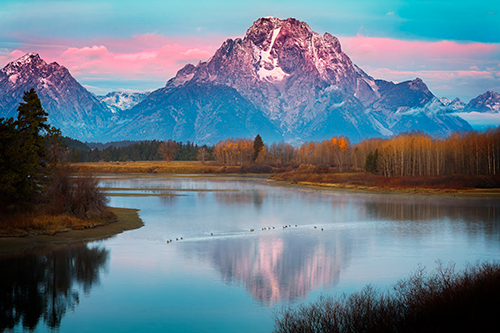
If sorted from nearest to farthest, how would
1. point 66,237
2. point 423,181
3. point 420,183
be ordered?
point 66,237 < point 420,183 < point 423,181

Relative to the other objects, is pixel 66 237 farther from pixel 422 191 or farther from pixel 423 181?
pixel 423 181

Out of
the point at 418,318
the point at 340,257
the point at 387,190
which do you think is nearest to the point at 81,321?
the point at 418,318

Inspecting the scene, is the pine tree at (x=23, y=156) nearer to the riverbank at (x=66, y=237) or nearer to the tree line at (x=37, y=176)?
the tree line at (x=37, y=176)

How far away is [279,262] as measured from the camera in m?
23.5

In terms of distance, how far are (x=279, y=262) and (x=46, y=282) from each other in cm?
1100

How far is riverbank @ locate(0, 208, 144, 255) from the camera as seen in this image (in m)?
25.5

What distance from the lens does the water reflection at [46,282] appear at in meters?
15.2

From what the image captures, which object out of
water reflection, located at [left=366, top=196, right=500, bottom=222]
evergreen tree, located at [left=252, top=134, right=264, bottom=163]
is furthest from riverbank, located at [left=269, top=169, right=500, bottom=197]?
evergreen tree, located at [left=252, top=134, right=264, bottom=163]

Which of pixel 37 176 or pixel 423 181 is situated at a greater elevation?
pixel 37 176

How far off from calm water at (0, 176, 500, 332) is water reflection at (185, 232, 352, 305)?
2.1 inches

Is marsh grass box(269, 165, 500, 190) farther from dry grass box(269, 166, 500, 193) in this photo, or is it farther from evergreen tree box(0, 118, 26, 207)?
evergreen tree box(0, 118, 26, 207)

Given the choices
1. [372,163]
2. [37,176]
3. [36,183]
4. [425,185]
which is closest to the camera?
[36,183]

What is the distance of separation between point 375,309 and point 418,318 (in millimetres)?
1318

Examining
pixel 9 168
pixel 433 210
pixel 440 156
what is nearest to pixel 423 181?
pixel 440 156
